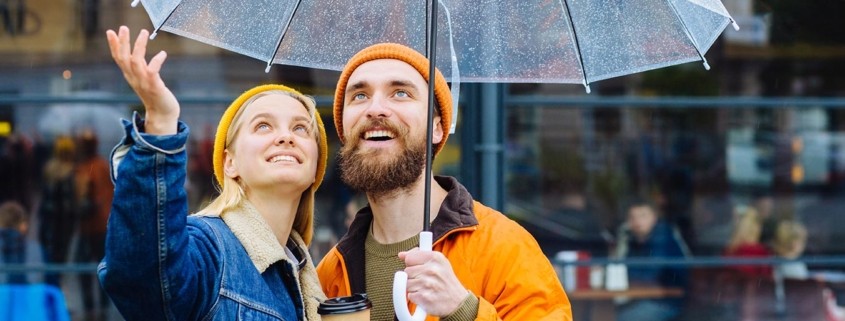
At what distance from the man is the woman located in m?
0.14

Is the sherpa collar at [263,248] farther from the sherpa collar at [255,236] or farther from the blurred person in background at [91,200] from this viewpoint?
the blurred person in background at [91,200]

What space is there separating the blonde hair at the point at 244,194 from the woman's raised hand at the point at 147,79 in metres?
0.74

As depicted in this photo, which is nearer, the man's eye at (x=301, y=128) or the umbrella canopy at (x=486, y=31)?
the man's eye at (x=301, y=128)

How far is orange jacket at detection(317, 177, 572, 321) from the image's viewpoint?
125 inches

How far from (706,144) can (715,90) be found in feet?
1.53

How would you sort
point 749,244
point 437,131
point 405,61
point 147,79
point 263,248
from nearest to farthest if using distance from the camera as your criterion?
1. point 147,79
2. point 263,248
3. point 405,61
4. point 437,131
5. point 749,244

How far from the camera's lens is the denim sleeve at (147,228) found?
98.3 inches

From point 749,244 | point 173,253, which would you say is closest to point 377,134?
point 173,253

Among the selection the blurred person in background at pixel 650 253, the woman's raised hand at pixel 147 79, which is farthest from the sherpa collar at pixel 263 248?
the blurred person in background at pixel 650 253

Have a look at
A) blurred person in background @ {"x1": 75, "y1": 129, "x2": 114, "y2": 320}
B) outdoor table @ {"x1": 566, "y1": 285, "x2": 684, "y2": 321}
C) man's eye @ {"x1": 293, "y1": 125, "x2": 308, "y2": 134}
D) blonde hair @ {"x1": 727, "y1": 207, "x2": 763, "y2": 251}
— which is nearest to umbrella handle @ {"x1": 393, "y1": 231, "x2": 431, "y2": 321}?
man's eye @ {"x1": 293, "y1": 125, "x2": 308, "y2": 134}

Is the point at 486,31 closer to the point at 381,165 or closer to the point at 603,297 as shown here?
the point at 381,165

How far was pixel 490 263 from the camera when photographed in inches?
128

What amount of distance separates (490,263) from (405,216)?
0.32 m

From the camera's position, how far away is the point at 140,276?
2572 mm
